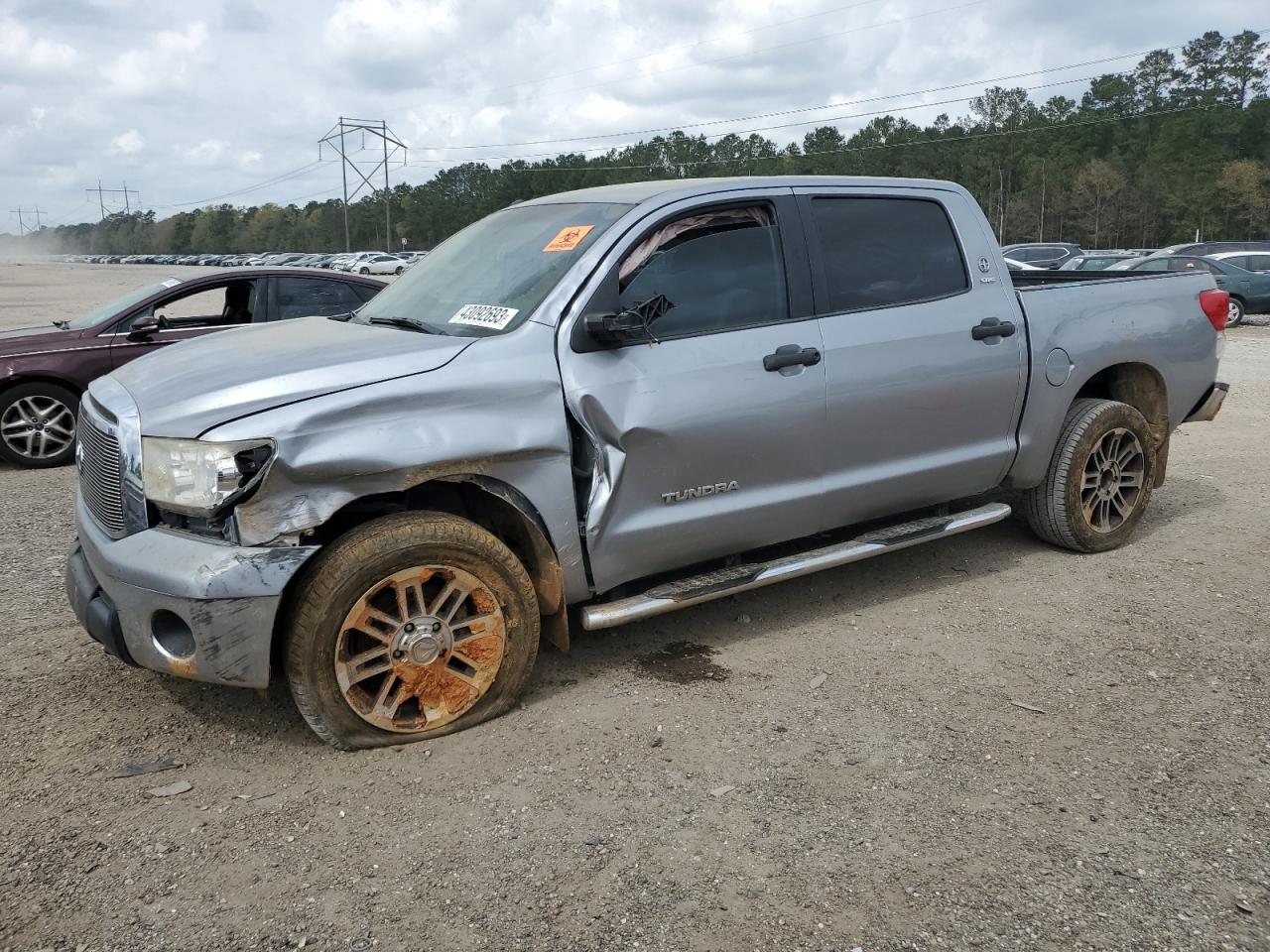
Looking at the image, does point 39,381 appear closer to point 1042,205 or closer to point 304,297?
point 304,297

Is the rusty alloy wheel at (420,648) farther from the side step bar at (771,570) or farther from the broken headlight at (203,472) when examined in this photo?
the broken headlight at (203,472)

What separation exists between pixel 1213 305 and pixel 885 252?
2307 mm

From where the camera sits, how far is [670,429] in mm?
3865

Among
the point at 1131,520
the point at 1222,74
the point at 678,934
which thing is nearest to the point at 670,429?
the point at 678,934

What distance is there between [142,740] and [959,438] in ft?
11.5

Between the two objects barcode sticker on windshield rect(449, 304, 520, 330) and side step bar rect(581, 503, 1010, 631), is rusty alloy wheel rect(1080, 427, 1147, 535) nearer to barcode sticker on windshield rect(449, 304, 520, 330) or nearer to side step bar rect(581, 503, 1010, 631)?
side step bar rect(581, 503, 1010, 631)

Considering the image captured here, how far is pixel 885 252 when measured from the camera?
4.59 m

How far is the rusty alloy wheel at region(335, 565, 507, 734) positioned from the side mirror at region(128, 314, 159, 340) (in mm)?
5969

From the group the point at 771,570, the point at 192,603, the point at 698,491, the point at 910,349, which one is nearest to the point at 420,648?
the point at 192,603

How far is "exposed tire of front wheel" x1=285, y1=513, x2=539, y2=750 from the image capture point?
10.9 feet

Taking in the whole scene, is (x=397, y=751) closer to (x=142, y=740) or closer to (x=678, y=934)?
(x=142, y=740)

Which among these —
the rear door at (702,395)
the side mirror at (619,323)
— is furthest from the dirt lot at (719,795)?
the side mirror at (619,323)

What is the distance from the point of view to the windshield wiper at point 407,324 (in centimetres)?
401

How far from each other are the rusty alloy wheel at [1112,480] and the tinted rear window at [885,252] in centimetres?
130
